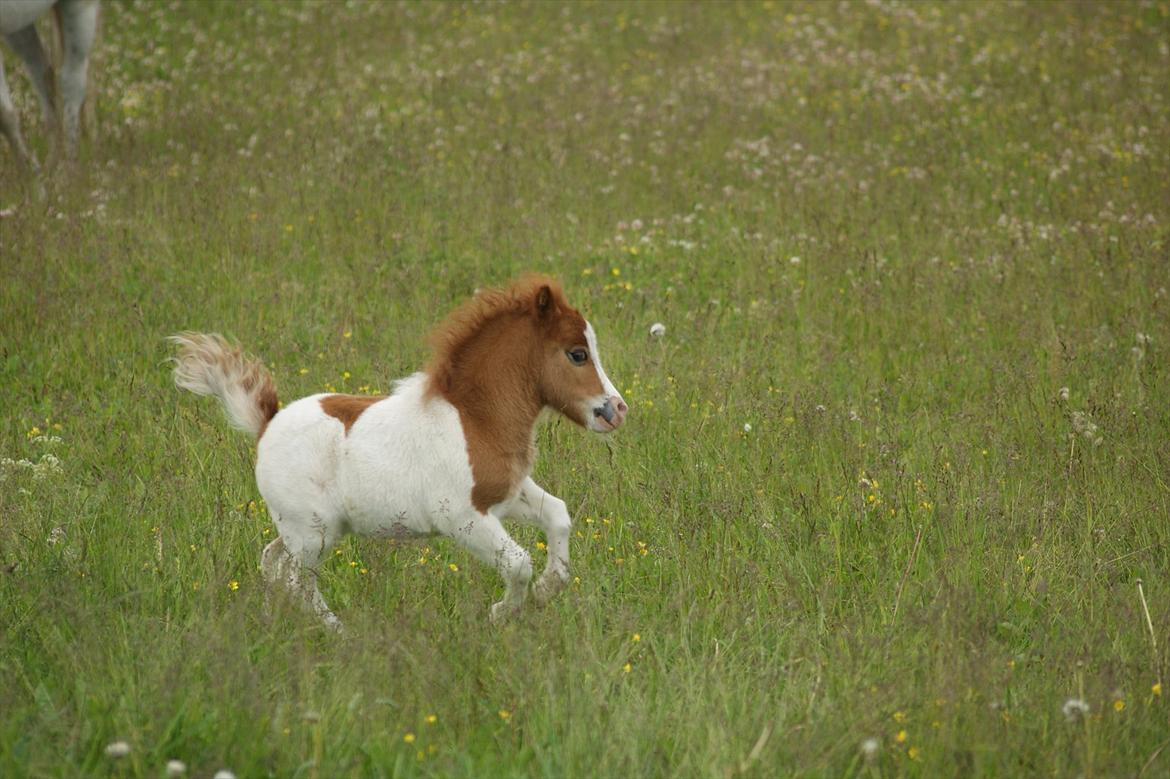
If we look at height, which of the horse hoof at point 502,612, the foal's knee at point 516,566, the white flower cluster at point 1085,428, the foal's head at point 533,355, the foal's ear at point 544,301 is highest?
the foal's ear at point 544,301

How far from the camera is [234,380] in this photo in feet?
17.3

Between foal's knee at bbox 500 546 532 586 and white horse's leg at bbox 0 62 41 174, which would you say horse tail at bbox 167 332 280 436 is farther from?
white horse's leg at bbox 0 62 41 174

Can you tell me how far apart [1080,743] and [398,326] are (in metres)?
5.28

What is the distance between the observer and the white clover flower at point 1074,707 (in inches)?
158

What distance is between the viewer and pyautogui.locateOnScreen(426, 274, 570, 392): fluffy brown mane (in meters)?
5.18

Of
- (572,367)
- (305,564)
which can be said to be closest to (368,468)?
(305,564)

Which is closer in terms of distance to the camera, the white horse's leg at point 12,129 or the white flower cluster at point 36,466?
the white flower cluster at point 36,466

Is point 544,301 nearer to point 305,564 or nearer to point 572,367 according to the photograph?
point 572,367

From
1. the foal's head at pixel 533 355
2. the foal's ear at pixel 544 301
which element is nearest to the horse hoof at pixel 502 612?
the foal's head at pixel 533 355

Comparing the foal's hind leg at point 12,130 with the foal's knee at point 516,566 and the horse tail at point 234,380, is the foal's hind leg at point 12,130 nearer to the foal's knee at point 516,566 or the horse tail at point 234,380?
the horse tail at point 234,380

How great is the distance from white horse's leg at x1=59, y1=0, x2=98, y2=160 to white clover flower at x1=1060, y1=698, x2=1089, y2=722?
9.55 m

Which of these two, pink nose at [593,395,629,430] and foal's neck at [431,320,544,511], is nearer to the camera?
foal's neck at [431,320,544,511]

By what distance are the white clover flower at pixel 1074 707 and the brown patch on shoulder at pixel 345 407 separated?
2.62 meters

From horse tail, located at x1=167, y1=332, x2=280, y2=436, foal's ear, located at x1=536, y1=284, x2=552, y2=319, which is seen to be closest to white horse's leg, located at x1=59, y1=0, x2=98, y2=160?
horse tail, located at x1=167, y1=332, x2=280, y2=436
